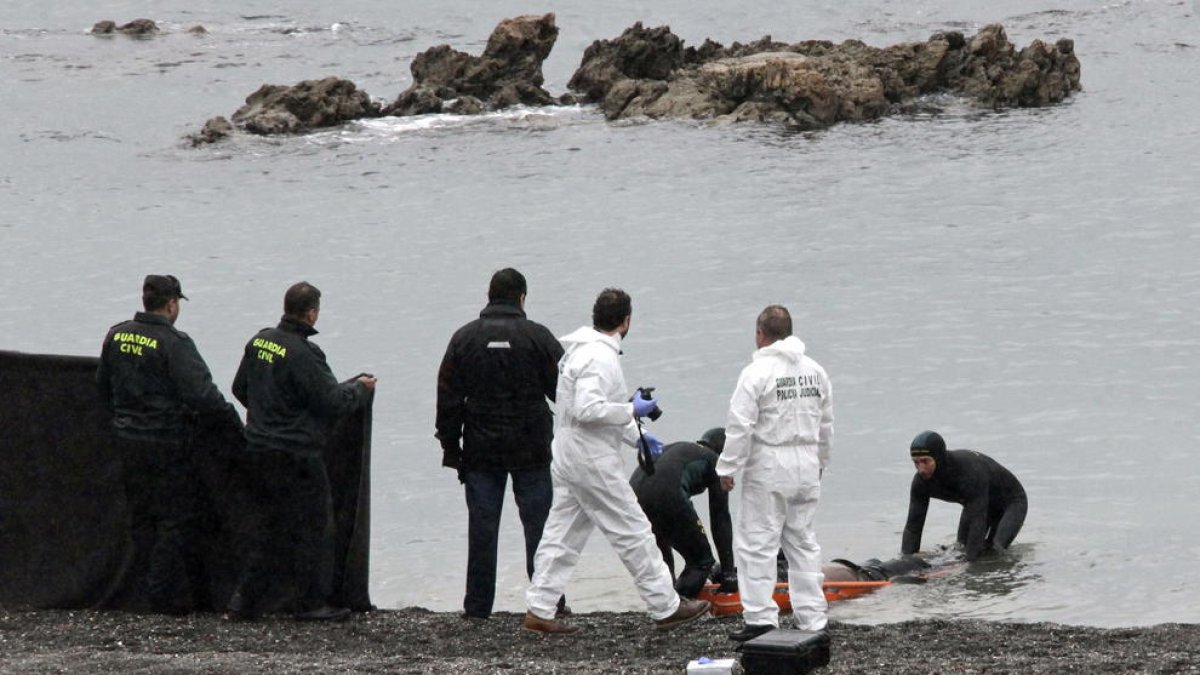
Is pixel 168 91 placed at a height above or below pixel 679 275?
above

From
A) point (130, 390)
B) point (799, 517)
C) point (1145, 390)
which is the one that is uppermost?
point (130, 390)

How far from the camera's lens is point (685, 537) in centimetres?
1109

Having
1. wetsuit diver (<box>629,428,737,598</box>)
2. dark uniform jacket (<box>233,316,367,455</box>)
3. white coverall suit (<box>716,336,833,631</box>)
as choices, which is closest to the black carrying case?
white coverall suit (<box>716,336,833,631</box>)

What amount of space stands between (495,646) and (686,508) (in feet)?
7.07

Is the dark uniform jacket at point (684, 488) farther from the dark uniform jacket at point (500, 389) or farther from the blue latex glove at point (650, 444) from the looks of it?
the dark uniform jacket at point (500, 389)

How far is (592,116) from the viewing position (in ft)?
140

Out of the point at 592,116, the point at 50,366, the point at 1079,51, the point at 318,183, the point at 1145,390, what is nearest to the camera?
the point at 50,366

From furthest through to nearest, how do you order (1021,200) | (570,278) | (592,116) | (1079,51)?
(1079,51) < (592,116) < (1021,200) < (570,278)

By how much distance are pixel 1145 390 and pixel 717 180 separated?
15472mm

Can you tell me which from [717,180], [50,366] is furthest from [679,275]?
[50,366]

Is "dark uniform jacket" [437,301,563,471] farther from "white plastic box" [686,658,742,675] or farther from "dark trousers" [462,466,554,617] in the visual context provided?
"white plastic box" [686,658,742,675]

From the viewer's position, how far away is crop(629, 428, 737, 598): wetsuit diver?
11.0m

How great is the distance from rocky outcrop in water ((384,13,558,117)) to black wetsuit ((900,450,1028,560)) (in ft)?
97.4

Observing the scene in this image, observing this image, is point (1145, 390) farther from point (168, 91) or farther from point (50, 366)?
point (168, 91)
